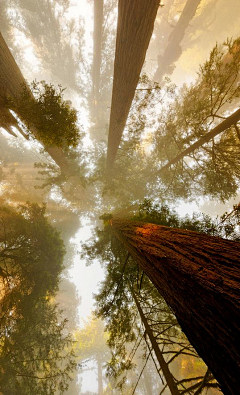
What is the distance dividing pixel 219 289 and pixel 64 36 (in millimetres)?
34175

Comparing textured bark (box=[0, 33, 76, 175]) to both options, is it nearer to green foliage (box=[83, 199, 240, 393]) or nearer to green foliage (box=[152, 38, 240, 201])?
green foliage (box=[83, 199, 240, 393])

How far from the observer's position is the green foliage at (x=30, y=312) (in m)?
6.39

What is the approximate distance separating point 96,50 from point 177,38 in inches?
413

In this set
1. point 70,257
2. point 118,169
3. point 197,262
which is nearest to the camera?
point 197,262

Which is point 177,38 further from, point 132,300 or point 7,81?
point 132,300

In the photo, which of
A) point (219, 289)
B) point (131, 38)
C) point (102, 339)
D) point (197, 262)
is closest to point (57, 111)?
point (131, 38)

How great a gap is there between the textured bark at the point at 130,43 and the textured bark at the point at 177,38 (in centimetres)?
2386

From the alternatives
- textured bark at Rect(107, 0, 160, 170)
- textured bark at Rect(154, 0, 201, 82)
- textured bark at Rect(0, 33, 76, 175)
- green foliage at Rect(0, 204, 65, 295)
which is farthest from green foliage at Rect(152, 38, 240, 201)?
textured bark at Rect(154, 0, 201, 82)

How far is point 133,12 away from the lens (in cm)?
307

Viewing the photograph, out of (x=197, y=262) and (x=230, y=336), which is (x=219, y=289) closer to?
(x=230, y=336)

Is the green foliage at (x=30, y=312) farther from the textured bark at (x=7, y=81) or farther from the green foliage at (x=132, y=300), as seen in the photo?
the textured bark at (x=7, y=81)

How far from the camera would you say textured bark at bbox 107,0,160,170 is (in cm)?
303

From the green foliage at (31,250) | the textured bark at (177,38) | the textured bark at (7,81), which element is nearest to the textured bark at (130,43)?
the textured bark at (7,81)

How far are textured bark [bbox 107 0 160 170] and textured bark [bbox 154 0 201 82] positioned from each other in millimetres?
23863
